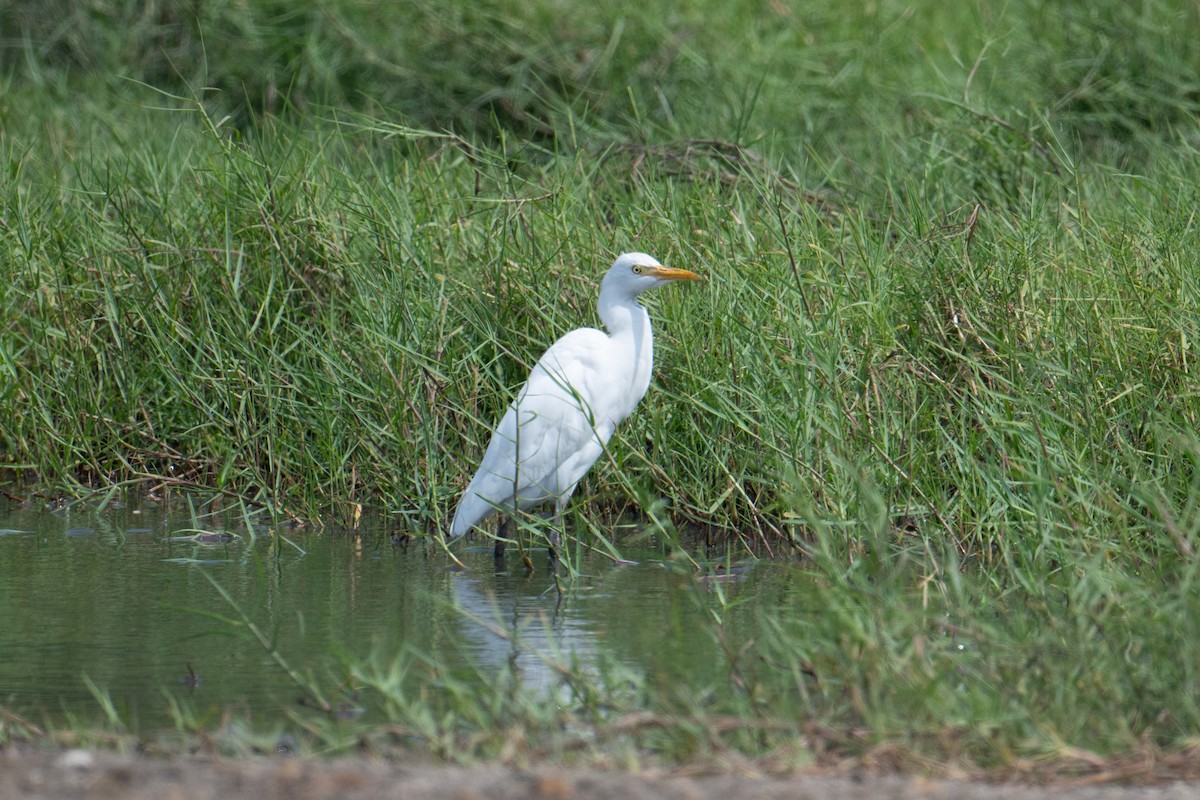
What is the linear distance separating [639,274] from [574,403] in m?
0.51

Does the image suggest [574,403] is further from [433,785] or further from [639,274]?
[433,785]

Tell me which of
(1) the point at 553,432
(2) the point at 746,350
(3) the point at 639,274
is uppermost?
(3) the point at 639,274

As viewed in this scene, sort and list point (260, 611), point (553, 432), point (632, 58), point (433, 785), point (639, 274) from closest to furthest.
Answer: point (433, 785) → point (260, 611) → point (639, 274) → point (553, 432) → point (632, 58)

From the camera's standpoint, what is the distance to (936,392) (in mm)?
5441

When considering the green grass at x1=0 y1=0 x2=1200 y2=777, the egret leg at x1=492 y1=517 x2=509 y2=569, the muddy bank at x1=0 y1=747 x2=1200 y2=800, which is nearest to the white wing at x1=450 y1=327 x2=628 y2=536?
the egret leg at x1=492 y1=517 x2=509 y2=569

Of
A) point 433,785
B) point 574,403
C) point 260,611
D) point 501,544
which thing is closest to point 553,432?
point 574,403

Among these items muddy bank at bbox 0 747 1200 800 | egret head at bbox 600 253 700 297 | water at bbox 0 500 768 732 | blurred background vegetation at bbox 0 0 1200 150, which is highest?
blurred background vegetation at bbox 0 0 1200 150

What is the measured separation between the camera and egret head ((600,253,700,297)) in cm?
524

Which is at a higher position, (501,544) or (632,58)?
(632,58)

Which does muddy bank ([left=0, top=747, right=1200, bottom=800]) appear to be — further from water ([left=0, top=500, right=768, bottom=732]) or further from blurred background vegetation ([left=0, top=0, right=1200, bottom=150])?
blurred background vegetation ([left=0, top=0, right=1200, bottom=150])

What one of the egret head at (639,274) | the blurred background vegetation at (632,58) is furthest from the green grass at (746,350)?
the blurred background vegetation at (632,58)

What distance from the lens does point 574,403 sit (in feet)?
18.0

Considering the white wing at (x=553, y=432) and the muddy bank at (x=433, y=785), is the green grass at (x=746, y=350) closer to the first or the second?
the white wing at (x=553, y=432)

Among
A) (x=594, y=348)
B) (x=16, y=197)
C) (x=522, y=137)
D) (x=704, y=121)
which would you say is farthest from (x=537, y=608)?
(x=522, y=137)
